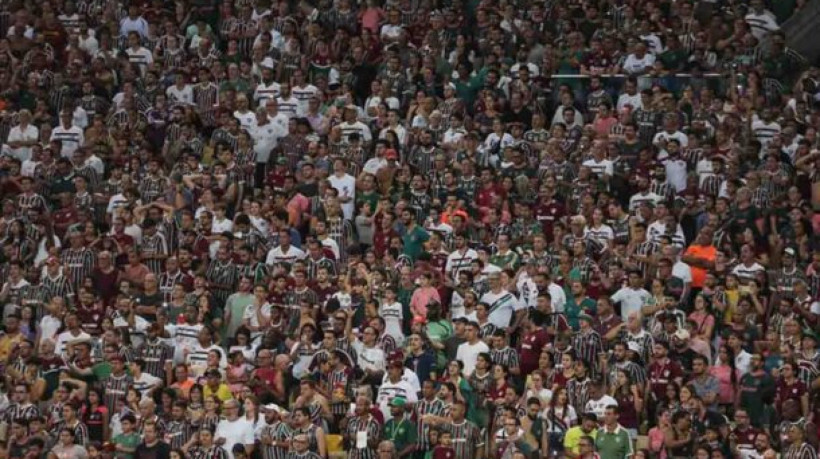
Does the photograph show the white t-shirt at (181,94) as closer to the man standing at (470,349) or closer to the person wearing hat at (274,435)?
the man standing at (470,349)

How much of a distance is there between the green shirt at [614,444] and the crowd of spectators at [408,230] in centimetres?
2

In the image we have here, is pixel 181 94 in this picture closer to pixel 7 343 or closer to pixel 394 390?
pixel 7 343

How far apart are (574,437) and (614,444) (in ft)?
1.46

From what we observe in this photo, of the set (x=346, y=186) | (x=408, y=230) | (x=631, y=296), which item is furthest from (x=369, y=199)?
(x=631, y=296)

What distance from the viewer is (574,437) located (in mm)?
25203

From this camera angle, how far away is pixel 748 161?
29.5 metres

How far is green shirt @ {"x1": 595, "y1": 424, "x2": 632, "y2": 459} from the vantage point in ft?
82.0

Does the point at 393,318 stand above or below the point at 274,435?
above

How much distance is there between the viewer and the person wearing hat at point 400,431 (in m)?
25.5

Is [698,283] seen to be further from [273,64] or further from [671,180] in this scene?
[273,64]

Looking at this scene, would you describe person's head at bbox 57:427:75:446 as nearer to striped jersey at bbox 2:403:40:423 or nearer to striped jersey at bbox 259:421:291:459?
striped jersey at bbox 2:403:40:423

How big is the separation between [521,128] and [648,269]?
339cm

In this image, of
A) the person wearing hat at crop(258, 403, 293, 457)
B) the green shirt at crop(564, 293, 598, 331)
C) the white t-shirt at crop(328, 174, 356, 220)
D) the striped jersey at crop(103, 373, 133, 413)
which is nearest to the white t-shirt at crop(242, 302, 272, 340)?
the striped jersey at crop(103, 373, 133, 413)

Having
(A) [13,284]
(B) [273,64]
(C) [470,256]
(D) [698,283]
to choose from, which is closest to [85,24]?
(B) [273,64]
